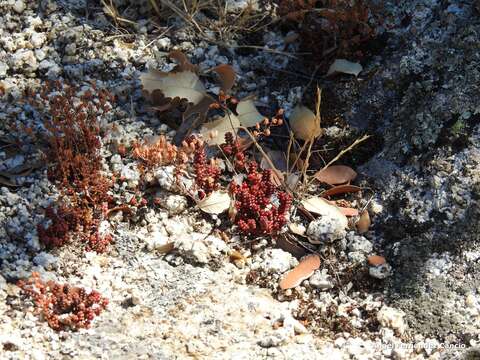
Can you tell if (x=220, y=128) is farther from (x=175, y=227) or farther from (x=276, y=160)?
(x=175, y=227)

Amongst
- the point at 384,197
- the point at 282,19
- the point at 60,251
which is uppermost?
the point at 282,19

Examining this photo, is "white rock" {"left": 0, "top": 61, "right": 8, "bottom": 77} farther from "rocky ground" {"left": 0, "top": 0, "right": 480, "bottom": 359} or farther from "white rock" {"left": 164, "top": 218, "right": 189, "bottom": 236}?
"white rock" {"left": 164, "top": 218, "right": 189, "bottom": 236}

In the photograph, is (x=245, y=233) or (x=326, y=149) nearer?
(x=245, y=233)

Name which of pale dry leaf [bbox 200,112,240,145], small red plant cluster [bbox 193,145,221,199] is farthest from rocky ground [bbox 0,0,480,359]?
pale dry leaf [bbox 200,112,240,145]

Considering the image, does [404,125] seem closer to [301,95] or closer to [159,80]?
[301,95]

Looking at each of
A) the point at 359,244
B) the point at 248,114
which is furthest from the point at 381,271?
the point at 248,114

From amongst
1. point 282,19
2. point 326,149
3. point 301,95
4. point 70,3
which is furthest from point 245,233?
point 70,3
